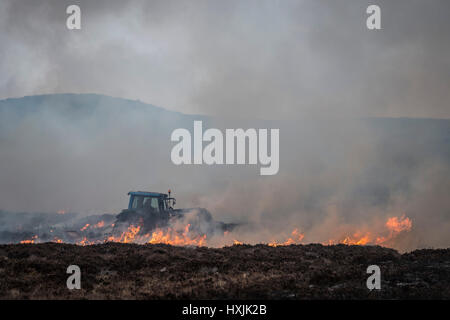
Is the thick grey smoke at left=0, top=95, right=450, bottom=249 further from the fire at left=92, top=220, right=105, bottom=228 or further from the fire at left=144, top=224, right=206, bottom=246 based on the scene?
the fire at left=92, top=220, right=105, bottom=228

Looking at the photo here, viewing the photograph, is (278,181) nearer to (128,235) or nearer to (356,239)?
(356,239)

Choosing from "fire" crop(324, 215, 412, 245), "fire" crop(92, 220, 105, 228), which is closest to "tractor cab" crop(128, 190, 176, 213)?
"fire" crop(92, 220, 105, 228)

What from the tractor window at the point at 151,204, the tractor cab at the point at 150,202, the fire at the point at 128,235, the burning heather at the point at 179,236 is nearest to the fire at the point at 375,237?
the burning heather at the point at 179,236

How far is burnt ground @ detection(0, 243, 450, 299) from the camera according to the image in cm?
1127

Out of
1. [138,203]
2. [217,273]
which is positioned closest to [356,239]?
[138,203]

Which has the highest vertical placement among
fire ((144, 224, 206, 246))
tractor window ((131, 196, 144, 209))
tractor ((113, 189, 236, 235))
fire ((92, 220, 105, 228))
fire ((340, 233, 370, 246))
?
tractor window ((131, 196, 144, 209))

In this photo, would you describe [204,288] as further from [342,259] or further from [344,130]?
[344,130]

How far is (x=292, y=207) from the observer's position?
62.8 meters

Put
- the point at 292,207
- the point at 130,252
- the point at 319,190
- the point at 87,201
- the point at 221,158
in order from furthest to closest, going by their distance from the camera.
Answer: the point at 221,158, the point at 319,190, the point at 87,201, the point at 292,207, the point at 130,252

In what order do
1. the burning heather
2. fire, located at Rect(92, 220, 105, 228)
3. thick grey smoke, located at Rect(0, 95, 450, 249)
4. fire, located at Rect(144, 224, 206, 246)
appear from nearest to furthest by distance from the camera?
fire, located at Rect(144, 224, 206, 246) < the burning heather < fire, located at Rect(92, 220, 105, 228) < thick grey smoke, located at Rect(0, 95, 450, 249)

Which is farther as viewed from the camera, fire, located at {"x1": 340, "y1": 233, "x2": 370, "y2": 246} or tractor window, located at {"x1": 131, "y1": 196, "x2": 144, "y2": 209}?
fire, located at {"x1": 340, "y1": 233, "x2": 370, "y2": 246}

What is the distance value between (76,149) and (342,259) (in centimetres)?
9848

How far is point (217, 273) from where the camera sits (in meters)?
14.8

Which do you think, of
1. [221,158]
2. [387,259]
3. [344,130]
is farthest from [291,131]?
[387,259]
